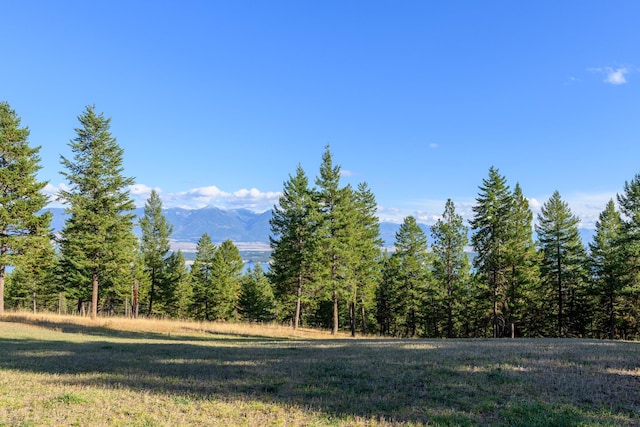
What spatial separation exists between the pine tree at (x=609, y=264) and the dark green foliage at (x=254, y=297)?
50.4 meters

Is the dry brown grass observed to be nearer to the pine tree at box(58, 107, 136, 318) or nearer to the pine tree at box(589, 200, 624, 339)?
the pine tree at box(58, 107, 136, 318)

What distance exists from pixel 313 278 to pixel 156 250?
28496 millimetres

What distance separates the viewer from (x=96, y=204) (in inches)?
1335

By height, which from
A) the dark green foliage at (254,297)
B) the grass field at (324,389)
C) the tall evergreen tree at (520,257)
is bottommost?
the dark green foliage at (254,297)

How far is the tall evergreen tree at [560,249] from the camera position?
135ft

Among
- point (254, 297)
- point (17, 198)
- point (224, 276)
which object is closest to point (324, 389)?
point (17, 198)

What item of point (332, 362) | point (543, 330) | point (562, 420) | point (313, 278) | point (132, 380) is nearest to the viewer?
point (562, 420)

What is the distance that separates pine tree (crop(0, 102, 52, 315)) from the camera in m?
29.4

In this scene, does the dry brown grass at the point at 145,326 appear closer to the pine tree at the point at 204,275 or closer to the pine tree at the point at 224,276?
the pine tree at the point at 224,276

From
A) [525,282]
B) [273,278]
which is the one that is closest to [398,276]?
[525,282]

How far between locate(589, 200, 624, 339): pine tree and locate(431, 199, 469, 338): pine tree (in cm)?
1222

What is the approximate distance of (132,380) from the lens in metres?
10.4

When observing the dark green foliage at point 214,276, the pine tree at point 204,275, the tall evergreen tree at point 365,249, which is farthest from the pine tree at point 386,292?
the pine tree at point 204,275

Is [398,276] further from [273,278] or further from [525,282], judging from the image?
[273,278]
